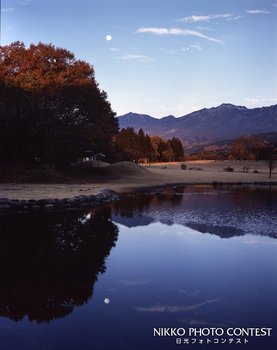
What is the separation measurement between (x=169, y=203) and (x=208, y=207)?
3.05m

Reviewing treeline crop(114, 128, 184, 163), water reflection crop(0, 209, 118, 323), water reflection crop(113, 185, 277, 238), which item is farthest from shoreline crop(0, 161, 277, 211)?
treeline crop(114, 128, 184, 163)

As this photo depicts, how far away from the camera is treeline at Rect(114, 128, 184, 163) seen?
100 meters

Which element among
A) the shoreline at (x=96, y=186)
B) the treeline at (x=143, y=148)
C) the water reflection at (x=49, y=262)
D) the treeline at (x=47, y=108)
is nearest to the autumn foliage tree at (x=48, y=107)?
the treeline at (x=47, y=108)

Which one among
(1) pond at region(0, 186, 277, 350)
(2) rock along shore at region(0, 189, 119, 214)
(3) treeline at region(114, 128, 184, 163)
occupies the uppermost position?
(3) treeline at region(114, 128, 184, 163)

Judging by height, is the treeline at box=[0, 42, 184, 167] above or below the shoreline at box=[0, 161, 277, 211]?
above

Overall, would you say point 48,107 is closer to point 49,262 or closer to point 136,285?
point 49,262

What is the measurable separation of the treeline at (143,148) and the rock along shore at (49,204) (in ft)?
176

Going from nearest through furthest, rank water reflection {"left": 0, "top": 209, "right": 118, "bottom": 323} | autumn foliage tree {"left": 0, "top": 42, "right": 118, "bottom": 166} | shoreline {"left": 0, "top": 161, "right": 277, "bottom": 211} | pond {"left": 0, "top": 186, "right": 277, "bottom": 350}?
pond {"left": 0, "top": 186, "right": 277, "bottom": 350}
water reflection {"left": 0, "top": 209, "right": 118, "bottom": 323}
shoreline {"left": 0, "top": 161, "right": 277, "bottom": 211}
autumn foliage tree {"left": 0, "top": 42, "right": 118, "bottom": 166}

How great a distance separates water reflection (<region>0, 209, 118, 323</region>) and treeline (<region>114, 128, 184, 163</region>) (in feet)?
204

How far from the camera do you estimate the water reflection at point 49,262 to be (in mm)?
8031

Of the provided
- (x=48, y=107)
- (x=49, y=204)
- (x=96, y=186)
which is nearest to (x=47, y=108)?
(x=48, y=107)

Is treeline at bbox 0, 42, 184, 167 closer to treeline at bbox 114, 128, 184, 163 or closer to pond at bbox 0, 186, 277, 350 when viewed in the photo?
pond at bbox 0, 186, 277, 350

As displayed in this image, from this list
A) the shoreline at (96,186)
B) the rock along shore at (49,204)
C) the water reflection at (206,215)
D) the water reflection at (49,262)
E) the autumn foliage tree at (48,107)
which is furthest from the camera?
the autumn foliage tree at (48,107)

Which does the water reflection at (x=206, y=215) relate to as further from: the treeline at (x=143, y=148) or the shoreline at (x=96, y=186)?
the treeline at (x=143, y=148)
